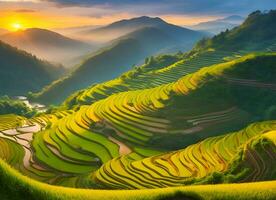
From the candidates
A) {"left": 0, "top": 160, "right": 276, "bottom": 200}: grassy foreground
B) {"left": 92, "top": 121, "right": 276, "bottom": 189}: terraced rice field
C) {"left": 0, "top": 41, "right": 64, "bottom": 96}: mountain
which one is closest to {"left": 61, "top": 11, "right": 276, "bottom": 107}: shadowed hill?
{"left": 92, "top": 121, "right": 276, "bottom": 189}: terraced rice field

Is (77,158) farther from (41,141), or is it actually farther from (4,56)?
(4,56)

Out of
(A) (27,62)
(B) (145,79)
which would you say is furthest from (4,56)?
(B) (145,79)

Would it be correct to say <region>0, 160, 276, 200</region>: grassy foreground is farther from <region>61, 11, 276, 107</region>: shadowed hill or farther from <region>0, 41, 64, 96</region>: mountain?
<region>0, 41, 64, 96</region>: mountain

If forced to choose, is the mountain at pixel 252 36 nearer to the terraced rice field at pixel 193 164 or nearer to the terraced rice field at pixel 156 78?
the terraced rice field at pixel 156 78

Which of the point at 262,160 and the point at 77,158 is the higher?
the point at 262,160

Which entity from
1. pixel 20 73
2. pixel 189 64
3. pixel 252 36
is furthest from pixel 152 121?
pixel 20 73

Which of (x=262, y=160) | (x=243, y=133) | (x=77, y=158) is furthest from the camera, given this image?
(x=77, y=158)
